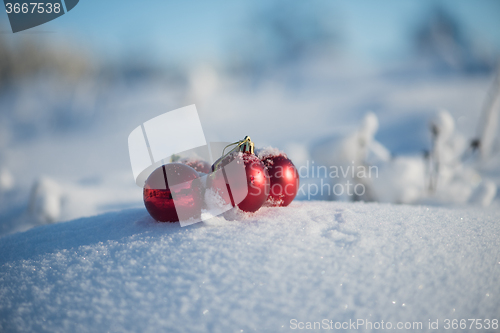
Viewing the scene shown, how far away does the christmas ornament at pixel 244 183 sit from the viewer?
435 millimetres

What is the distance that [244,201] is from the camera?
0.45 meters

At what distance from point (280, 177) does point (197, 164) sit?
0.18 meters

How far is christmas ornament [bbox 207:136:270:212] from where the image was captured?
1.43 feet

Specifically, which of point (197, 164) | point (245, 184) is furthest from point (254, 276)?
point (197, 164)

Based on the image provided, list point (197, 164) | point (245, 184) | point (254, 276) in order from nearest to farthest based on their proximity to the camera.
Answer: point (254, 276)
point (245, 184)
point (197, 164)

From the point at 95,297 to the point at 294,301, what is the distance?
8.7 inches

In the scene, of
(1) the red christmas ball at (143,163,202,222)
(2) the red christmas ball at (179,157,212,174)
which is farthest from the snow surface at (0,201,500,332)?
(2) the red christmas ball at (179,157,212,174)

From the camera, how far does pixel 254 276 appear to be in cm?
32

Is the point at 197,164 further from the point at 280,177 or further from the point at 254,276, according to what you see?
the point at 254,276

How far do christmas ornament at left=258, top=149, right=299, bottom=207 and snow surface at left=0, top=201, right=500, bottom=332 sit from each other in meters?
0.06

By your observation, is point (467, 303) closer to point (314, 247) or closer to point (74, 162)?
point (314, 247)

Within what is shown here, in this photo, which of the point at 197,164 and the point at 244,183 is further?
the point at 197,164

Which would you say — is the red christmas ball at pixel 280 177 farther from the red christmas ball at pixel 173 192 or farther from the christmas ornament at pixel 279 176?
the red christmas ball at pixel 173 192

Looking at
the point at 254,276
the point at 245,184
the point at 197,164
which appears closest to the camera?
the point at 254,276
